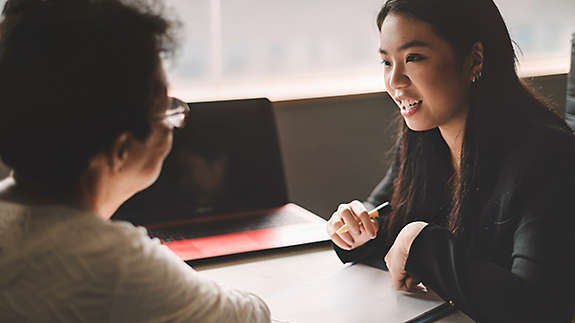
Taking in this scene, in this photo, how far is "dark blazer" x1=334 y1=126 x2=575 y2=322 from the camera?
3.13 feet

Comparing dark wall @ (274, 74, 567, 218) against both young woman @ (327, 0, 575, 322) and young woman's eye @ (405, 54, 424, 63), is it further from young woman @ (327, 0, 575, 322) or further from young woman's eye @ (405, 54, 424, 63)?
young woman's eye @ (405, 54, 424, 63)

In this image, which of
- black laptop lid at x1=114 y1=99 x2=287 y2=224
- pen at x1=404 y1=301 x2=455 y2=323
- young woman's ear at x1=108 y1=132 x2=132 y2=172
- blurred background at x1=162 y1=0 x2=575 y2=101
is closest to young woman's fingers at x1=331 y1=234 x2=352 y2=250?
pen at x1=404 y1=301 x2=455 y2=323

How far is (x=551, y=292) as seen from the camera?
0.95 m

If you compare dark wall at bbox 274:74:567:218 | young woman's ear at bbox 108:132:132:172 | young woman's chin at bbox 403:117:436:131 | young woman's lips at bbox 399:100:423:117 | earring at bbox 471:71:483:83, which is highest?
earring at bbox 471:71:483:83

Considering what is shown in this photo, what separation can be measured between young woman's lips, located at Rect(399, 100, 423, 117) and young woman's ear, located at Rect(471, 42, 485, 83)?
120mm

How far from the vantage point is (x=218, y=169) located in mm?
1725

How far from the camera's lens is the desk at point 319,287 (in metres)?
0.96

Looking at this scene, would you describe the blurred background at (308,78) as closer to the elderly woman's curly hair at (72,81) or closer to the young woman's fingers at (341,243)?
the young woman's fingers at (341,243)

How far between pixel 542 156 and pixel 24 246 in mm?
876

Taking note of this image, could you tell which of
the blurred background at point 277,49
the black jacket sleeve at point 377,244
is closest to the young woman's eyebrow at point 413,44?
the black jacket sleeve at point 377,244

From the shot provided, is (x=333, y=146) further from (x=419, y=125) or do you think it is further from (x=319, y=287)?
(x=319, y=287)

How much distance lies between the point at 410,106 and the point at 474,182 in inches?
8.3

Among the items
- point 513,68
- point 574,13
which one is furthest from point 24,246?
point 574,13

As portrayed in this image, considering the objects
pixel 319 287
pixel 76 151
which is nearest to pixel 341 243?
pixel 319 287
